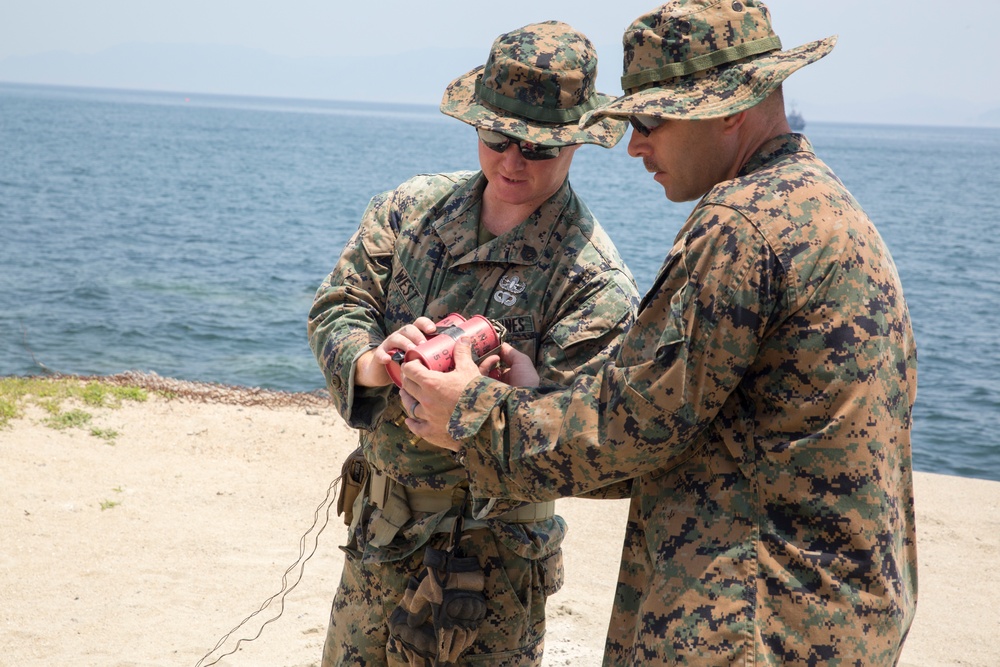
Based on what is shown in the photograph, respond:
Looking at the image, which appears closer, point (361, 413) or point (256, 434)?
point (361, 413)

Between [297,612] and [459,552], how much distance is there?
2.89 meters

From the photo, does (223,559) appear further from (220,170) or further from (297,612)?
(220,170)

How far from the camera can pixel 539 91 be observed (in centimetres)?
327

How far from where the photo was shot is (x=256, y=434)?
8.77 meters

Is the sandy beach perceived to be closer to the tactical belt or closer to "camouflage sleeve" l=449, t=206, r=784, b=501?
the tactical belt

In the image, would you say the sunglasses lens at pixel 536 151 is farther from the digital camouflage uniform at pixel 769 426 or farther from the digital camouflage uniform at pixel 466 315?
the digital camouflage uniform at pixel 769 426

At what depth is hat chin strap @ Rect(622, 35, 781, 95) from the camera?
244cm

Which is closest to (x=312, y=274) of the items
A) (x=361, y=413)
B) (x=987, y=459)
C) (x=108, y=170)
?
(x=987, y=459)

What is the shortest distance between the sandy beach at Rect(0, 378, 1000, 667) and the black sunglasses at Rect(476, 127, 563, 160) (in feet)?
7.94

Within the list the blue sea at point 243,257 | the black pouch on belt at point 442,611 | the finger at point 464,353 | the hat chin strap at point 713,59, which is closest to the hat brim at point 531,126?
the hat chin strap at point 713,59

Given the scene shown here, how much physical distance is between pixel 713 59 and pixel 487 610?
1915 mm

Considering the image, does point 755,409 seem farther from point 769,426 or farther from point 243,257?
point 243,257

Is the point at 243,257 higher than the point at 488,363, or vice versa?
the point at 488,363

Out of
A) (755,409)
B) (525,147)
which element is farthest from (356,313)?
(755,409)
